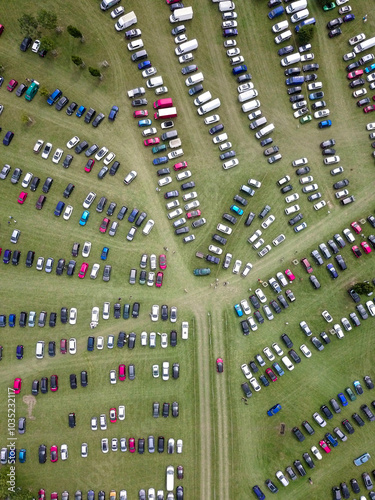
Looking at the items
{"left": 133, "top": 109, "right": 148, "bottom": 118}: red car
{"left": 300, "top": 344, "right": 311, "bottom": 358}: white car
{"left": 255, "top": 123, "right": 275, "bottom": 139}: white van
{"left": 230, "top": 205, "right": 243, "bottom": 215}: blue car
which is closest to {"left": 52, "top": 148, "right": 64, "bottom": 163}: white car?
{"left": 133, "top": 109, "right": 148, "bottom": 118}: red car

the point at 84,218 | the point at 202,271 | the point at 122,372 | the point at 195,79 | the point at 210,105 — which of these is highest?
the point at 195,79

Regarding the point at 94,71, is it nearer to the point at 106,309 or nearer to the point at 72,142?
the point at 72,142

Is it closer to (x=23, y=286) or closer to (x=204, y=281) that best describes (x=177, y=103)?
(x=204, y=281)

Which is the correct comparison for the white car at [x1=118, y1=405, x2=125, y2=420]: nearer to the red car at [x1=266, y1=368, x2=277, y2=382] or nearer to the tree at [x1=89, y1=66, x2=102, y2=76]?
the red car at [x1=266, y1=368, x2=277, y2=382]

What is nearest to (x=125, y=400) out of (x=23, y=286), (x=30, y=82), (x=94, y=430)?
(x=94, y=430)

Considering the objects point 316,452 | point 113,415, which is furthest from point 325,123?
point 113,415

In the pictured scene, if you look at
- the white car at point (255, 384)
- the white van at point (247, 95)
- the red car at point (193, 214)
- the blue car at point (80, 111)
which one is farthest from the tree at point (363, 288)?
the blue car at point (80, 111)
